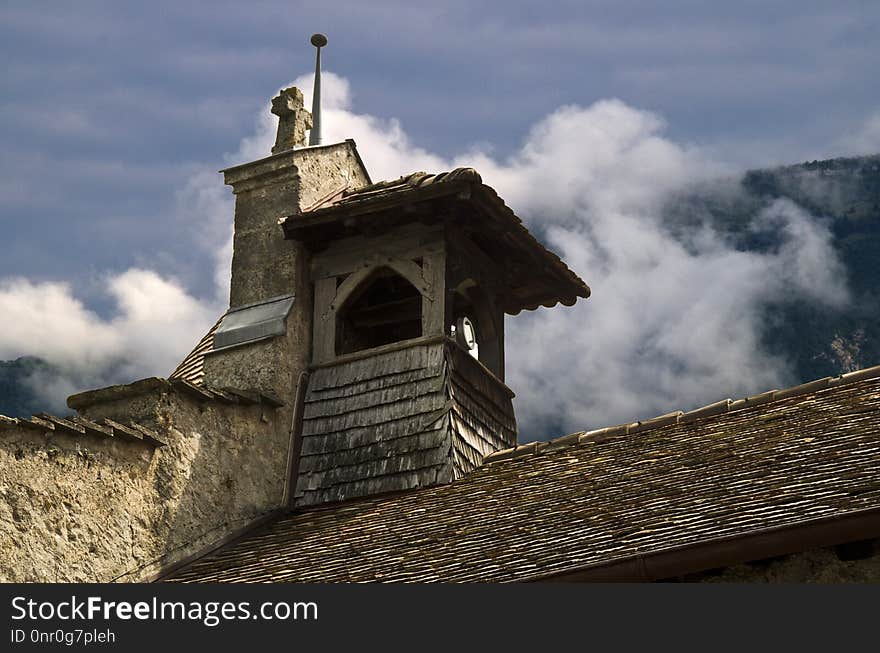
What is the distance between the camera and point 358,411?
35.9 ft

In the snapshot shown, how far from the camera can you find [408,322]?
1255 cm

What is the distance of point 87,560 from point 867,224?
4471 cm

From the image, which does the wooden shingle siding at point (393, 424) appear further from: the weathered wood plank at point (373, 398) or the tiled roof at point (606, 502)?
the tiled roof at point (606, 502)

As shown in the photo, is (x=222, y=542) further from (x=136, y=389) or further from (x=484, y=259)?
(x=484, y=259)

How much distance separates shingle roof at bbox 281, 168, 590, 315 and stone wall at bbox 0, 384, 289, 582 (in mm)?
1845

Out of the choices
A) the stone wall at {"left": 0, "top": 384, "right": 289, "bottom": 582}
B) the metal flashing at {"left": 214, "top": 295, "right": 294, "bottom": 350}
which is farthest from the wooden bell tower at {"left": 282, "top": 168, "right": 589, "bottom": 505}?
the stone wall at {"left": 0, "top": 384, "right": 289, "bottom": 582}

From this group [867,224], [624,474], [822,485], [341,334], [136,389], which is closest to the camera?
[822,485]

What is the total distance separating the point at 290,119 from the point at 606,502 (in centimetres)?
602

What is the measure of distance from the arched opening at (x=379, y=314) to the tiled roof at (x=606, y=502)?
2.16 meters

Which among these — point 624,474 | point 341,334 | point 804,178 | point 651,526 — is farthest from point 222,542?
point 804,178

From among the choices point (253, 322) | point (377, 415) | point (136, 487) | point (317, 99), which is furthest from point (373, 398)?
point (317, 99)

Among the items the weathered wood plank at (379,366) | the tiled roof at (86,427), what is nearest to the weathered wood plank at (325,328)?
the weathered wood plank at (379,366)

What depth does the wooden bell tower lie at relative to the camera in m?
10.5

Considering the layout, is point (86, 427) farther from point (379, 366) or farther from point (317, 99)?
point (317, 99)
